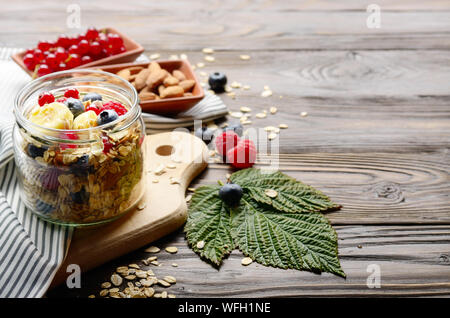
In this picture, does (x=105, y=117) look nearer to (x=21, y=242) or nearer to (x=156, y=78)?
(x=21, y=242)

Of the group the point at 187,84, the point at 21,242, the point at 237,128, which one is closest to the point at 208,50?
the point at 187,84

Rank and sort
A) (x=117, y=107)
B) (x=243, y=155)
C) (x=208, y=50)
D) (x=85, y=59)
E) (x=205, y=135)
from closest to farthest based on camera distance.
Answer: (x=117, y=107) → (x=243, y=155) → (x=205, y=135) → (x=85, y=59) → (x=208, y=50)

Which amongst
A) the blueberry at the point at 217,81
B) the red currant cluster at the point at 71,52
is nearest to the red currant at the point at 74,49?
the red currant cluster at the point at 71,52

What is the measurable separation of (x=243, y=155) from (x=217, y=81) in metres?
0.33

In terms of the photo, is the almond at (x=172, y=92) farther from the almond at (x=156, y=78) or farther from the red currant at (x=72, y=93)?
the red currant at (x=72, y=93)

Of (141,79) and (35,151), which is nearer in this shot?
(35,151)

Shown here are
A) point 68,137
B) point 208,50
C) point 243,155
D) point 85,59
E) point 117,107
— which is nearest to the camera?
point 68,137

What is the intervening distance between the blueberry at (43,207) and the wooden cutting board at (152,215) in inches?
2.5

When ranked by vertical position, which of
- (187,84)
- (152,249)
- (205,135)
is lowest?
(152,249)

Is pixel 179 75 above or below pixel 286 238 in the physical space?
above

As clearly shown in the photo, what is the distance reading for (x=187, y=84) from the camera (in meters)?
1.25

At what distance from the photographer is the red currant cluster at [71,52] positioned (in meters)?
1.27

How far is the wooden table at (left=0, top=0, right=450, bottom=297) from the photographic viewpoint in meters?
0.88
